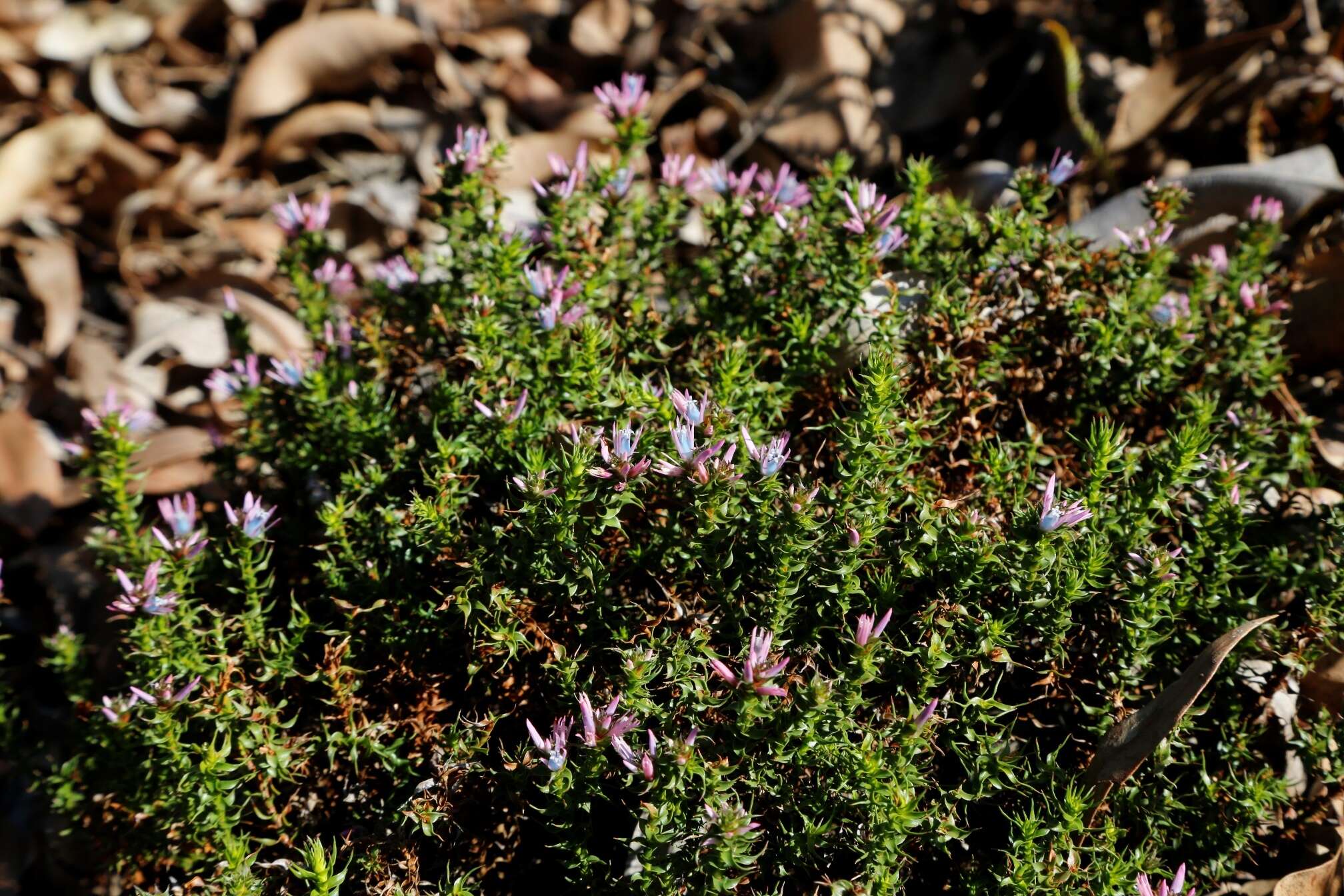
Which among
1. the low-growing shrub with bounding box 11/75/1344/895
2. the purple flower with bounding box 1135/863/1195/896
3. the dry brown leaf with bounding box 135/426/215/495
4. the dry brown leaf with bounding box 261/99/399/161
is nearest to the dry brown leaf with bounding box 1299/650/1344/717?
the low-growing shrub with bounding box 11/75/1344/895

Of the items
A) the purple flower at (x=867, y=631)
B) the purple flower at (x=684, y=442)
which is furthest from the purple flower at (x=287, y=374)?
the purple flower at (x=867, y=631)

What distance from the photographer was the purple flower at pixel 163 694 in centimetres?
224

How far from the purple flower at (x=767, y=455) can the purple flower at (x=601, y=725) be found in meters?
0.51

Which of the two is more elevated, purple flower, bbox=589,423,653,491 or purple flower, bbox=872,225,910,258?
purple flower, bbox=872,225,910,258

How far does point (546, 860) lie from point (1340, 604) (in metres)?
1.83

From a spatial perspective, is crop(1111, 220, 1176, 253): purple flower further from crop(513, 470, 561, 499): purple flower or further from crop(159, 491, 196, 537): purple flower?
→ crop(159, 491, 196, 537): purple flower

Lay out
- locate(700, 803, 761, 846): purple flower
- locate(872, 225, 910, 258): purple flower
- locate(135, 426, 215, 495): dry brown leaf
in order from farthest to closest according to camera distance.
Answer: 1. locate(135, 426, 215, 495): dry brown leaf
2. locate(872, 225, 910, 258): purple flower
3. locate(700, 803, 761, 846): purple flower

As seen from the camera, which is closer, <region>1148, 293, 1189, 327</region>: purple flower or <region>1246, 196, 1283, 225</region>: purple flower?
<region>1148, 293, 1189, 327</region>: purple flower

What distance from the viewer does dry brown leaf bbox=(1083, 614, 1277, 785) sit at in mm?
2170

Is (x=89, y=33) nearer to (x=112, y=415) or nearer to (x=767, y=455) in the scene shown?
(x=112, y=415)

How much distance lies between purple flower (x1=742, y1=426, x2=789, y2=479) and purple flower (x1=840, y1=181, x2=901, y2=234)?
2.24 feet

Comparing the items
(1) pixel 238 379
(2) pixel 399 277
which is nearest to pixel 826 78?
(2) pixel 399 277

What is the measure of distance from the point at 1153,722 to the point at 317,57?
14.1 ft

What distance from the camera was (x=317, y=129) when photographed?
4.92 meters
